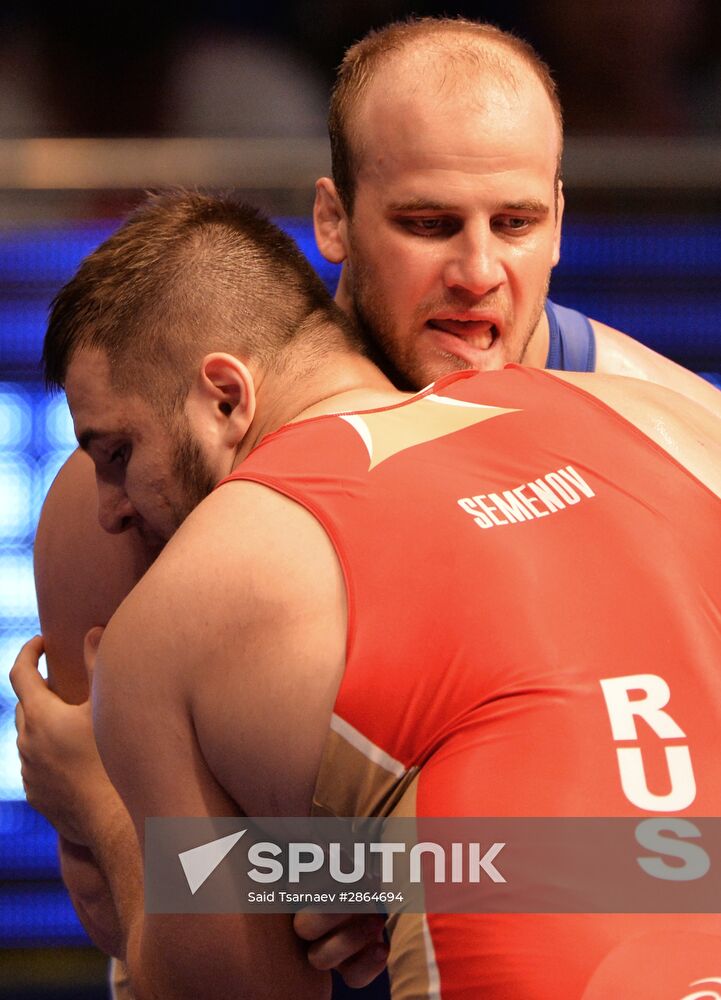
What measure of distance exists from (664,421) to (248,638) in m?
0.58

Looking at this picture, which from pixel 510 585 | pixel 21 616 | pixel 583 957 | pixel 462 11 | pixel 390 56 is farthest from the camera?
pixel 462 11

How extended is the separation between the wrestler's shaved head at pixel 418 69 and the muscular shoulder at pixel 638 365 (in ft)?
1.61

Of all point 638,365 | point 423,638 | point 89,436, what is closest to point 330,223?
point 638,365

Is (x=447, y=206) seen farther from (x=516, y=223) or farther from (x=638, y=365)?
(x=638, y=365)

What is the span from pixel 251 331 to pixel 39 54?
8.49 ft

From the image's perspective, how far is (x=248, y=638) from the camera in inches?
48.2

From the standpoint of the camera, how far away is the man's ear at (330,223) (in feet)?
7.12

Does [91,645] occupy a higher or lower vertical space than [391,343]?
lower

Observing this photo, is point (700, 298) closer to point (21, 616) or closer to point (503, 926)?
point (21, 616)

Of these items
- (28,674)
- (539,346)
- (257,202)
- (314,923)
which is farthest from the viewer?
(257,202)

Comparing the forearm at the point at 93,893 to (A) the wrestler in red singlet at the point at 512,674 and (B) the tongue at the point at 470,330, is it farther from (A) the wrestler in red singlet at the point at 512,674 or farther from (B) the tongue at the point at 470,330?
(B) the tongue at the point at 470,330

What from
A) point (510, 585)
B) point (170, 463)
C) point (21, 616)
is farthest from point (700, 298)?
point (510, 585)

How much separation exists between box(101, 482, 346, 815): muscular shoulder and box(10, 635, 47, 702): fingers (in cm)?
56

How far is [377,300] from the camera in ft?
6.70
